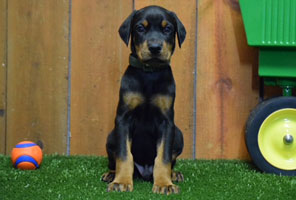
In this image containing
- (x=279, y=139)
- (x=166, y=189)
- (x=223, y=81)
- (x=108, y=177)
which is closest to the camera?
(x=166, y=189)

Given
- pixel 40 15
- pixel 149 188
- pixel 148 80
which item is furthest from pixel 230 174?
pixel 40 15

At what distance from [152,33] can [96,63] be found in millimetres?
958

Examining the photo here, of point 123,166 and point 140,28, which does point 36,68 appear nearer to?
point 140,28


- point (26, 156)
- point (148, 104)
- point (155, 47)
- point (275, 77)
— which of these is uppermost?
point (155, 47)

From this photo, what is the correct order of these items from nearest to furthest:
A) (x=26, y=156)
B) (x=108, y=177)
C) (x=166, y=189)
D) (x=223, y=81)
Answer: (x=166, y=189), (x=108, y=177), (x=26, y=156), (x=223, y=81)

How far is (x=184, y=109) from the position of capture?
3.41 metres

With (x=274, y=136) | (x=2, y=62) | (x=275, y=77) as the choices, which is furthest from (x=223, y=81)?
(x=2, y=62)

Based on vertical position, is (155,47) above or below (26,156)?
above

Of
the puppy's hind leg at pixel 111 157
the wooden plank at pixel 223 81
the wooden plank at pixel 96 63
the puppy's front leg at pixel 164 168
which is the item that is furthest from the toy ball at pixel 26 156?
the wooden plank at pixel 223 81

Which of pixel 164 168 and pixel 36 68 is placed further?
pixel 36 68

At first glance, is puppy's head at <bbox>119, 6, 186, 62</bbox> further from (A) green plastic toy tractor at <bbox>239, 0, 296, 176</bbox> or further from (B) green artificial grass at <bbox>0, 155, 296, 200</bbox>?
(B) green artificial grass at <bbox>0, 155, 296, 200</bbox>

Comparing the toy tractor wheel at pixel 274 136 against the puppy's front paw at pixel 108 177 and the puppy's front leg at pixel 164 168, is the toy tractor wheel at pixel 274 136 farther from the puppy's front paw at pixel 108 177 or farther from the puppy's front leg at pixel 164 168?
the puppy's front paw at pixel 108 177

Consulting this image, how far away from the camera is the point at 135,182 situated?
8.93 ft

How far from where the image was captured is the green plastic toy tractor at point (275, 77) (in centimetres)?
283
